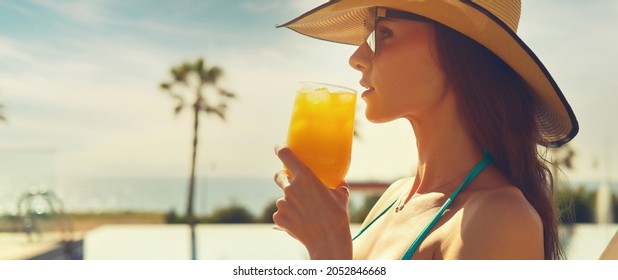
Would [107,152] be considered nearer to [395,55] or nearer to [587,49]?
[587,49]

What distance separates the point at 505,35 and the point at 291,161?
0.66 m

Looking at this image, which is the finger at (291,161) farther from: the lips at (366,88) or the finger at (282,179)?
the lips at (366,88)

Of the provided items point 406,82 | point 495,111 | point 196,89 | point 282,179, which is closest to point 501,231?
point 495,111

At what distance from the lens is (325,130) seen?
184 centimetres

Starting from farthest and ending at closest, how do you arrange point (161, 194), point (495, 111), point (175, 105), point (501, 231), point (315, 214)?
point (161, 194)
point (175, 105)
point (495, 111)
point (315, 214)
point (501, 231)

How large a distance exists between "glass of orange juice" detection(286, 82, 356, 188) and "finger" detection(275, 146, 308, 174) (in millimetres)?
38

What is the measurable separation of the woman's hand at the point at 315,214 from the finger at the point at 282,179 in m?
0.04

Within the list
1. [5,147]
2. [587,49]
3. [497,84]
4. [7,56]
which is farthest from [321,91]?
[7,56]

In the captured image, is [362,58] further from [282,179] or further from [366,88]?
[282,179]

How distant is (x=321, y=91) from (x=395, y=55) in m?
0.23

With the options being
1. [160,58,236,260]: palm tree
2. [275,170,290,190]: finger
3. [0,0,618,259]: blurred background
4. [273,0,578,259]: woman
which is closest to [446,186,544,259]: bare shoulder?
[273,0,578,259]: woman

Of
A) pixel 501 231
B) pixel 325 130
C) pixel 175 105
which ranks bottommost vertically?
pixel 501 231

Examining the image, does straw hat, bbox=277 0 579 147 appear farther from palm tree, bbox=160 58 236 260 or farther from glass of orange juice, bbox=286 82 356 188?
palm tree, bbox=160 58 236 260

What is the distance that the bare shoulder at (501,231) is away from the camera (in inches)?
62.6
